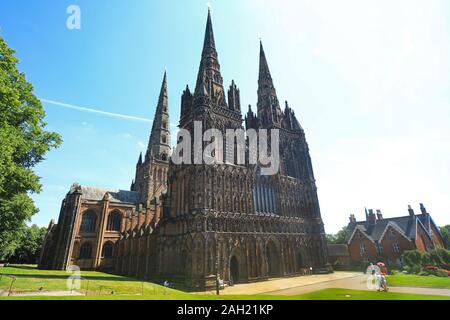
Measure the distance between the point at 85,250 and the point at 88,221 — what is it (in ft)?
17.4

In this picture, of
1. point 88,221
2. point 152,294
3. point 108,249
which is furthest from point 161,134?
point 152,294

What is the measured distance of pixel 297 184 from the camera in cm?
4303

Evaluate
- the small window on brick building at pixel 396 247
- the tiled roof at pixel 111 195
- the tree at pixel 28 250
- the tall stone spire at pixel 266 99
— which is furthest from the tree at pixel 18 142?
the small window on brick building at pixel 396 247

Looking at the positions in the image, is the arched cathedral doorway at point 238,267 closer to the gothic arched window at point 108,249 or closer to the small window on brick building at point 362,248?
the gothic arched window at point 108,249

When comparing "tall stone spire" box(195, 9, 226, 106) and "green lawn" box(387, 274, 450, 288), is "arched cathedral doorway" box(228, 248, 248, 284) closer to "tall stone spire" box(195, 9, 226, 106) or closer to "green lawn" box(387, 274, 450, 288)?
"green lawn" box(387, 274, 450, 288)

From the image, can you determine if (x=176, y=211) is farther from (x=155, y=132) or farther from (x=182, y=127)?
(x=155, y=132)

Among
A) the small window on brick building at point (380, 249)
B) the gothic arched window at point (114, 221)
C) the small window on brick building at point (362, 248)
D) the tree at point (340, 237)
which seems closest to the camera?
the small window on brick building at point (380, 249)

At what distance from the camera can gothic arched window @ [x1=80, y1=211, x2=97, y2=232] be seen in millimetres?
44541

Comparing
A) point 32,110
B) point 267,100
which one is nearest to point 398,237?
point 267,100

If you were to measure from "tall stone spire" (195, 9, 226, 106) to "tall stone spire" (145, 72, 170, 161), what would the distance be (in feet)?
75.8

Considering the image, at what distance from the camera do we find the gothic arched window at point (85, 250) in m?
42.6

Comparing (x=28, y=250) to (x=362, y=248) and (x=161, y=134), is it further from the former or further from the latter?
(x=362, y=248)

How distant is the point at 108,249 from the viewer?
44.9m

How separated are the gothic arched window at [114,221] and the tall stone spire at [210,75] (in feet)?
99.3
